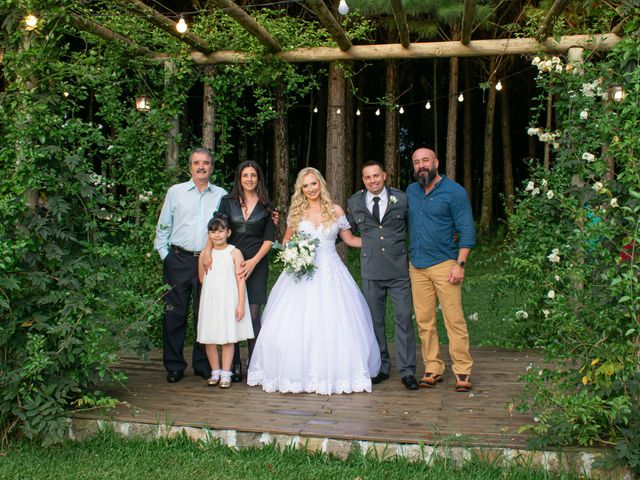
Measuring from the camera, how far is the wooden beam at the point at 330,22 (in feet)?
19.1

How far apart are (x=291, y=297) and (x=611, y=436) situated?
2789 millimetres

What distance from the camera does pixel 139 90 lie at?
301 inches

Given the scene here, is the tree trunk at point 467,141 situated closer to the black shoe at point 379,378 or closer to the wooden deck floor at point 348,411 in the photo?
the wooden deck floor at point 348,411

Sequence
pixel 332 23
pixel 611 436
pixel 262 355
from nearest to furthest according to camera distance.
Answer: pixel 611 436 < pixel 262 355 < pixel 332 23

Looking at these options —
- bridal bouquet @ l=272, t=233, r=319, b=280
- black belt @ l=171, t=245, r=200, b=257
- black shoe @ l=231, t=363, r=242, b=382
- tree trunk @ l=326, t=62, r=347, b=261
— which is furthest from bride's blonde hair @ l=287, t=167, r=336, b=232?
tree trunk @ l=326, t=62, r=347, b=261

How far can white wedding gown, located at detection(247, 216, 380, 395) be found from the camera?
19.3ft

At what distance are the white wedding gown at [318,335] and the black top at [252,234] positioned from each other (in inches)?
6.0

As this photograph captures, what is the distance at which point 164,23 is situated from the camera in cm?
673

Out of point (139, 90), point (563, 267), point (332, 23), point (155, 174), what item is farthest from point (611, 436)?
point (139, 90)

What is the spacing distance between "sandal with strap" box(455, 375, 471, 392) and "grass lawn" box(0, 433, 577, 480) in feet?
4.98

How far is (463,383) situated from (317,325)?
4.06 feet

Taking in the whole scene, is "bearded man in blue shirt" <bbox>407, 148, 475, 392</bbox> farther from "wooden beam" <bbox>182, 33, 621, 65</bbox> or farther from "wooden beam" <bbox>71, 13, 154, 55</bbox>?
"wooden beam" <bbox>71, 13, 154, 55</bbox>

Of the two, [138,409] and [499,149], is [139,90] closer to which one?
[138,409]

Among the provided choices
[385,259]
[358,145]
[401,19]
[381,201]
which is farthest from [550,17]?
[358,145]
